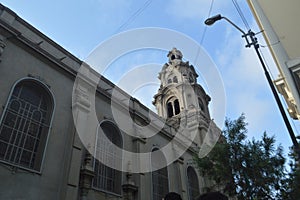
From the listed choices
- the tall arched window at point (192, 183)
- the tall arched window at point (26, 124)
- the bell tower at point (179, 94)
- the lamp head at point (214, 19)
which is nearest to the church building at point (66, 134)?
the tall arched window at point (26, 124)

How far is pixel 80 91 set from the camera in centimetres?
1515

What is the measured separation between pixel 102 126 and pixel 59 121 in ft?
11.7

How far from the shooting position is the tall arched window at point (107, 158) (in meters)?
14.3

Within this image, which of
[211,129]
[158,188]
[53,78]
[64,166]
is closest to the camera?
[64,166]

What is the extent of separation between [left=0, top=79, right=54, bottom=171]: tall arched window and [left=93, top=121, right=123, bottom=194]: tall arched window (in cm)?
359

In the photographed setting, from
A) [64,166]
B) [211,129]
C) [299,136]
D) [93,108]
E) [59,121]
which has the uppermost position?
[211,129]

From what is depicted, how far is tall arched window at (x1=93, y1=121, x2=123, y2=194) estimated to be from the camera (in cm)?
1434

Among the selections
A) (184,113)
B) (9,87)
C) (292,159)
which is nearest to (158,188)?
(292,159)

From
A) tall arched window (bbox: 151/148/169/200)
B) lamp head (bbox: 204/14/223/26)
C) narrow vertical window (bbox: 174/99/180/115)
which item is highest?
narrow vertical window (bbox: 174/99/180/115)

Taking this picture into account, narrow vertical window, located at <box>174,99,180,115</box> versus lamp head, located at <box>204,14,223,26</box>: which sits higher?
narrow vertical window, located at <box>174,99,180,115</box>

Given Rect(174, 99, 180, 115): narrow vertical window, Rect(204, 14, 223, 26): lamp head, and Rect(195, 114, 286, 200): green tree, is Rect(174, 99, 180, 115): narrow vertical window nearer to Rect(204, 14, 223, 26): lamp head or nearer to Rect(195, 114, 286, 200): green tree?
Rect(195, 114, 286, 200): green tree

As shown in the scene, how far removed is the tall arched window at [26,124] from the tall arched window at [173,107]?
897 inches

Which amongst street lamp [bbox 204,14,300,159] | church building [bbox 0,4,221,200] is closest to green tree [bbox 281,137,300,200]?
church building [bbox 0,4,221,200]

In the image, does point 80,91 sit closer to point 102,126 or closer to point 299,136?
point 102,126
